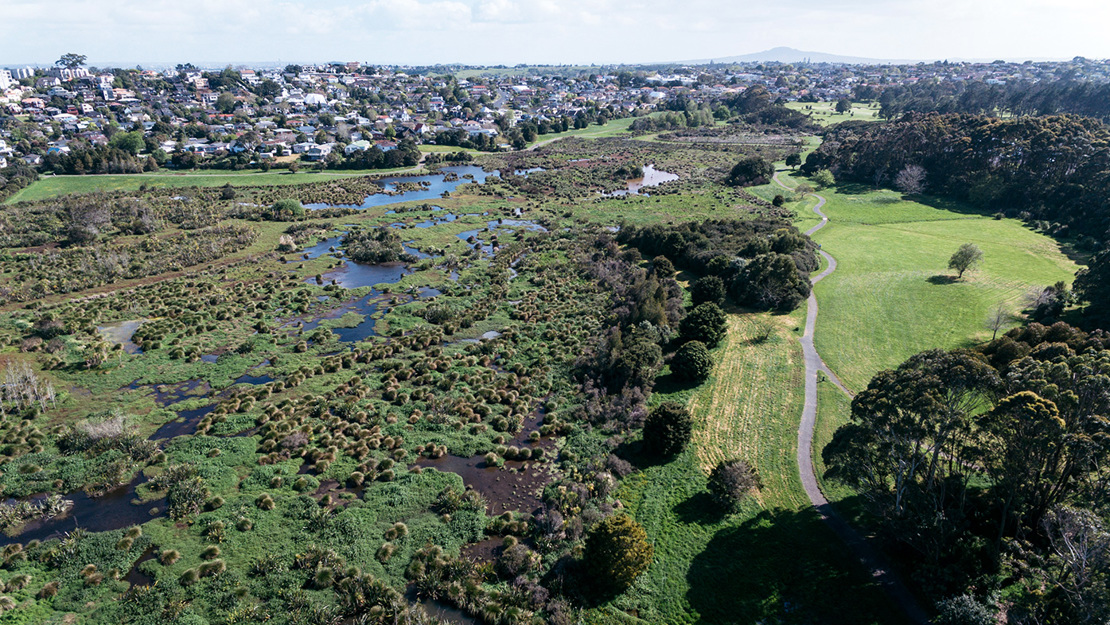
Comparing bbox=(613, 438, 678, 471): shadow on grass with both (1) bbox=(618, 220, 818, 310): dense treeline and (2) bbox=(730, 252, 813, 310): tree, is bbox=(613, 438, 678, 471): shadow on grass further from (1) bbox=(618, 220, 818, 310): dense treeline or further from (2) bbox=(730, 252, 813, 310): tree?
(1) bbox=(618, 220, 818, 310): dense treeline

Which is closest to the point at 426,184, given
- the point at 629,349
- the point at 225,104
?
the point at 629,349

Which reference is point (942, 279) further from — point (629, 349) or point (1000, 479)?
point (1000, 479)

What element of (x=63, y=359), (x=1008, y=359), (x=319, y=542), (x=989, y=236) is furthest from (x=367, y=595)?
(x=989, y=236)

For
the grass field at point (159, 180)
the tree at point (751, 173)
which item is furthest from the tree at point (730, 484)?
the grass field at point (159, 180)

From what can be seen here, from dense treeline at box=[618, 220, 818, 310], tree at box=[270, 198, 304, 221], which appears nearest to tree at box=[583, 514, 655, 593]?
dense treeline at box=[618, 220, 818, 310]

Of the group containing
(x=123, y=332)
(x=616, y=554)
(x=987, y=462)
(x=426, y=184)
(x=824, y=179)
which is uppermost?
(x=824, y=179)

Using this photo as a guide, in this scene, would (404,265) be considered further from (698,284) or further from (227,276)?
(698,284)

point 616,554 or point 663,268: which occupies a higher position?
point 663,268
